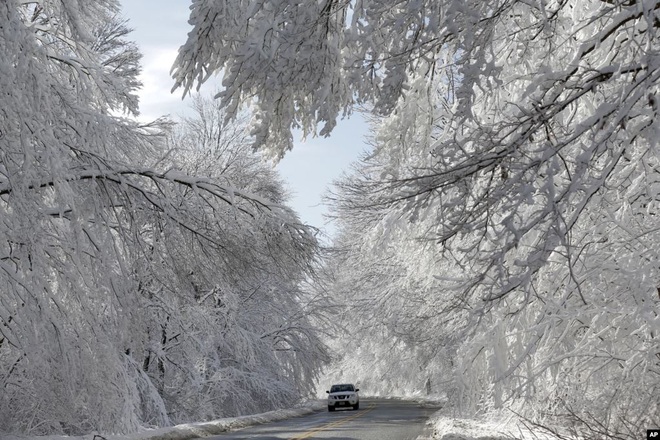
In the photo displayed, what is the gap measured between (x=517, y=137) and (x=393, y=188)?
1.05m

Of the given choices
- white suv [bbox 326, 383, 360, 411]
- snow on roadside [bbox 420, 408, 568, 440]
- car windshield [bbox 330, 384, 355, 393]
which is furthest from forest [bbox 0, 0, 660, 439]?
car windshield [bbox 330, 384, 355, 393]

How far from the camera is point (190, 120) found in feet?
94.1

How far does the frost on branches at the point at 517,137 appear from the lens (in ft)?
17.2

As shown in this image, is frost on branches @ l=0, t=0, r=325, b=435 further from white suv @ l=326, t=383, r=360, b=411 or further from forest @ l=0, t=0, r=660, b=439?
white suv @ l=326, t=383, r=360, b=411

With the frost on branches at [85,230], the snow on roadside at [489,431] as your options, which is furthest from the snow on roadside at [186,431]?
the snow on roadside at [489,431]

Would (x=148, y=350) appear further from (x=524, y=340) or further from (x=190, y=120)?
(x=524, y=340)

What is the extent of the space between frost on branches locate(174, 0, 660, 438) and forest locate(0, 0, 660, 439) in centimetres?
3

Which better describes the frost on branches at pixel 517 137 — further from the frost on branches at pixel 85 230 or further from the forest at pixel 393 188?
the frost on branches at pixel 85 230

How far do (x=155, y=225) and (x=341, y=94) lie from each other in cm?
476

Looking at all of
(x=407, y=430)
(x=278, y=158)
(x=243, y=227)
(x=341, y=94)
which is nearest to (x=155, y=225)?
(x=243, y=227)

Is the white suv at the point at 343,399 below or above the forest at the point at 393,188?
above

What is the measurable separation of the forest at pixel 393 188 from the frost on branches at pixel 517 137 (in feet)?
0.09

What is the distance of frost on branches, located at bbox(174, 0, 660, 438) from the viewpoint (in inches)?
206

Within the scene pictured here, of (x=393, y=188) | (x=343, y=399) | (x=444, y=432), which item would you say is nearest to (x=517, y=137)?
(x=393, y=188)
